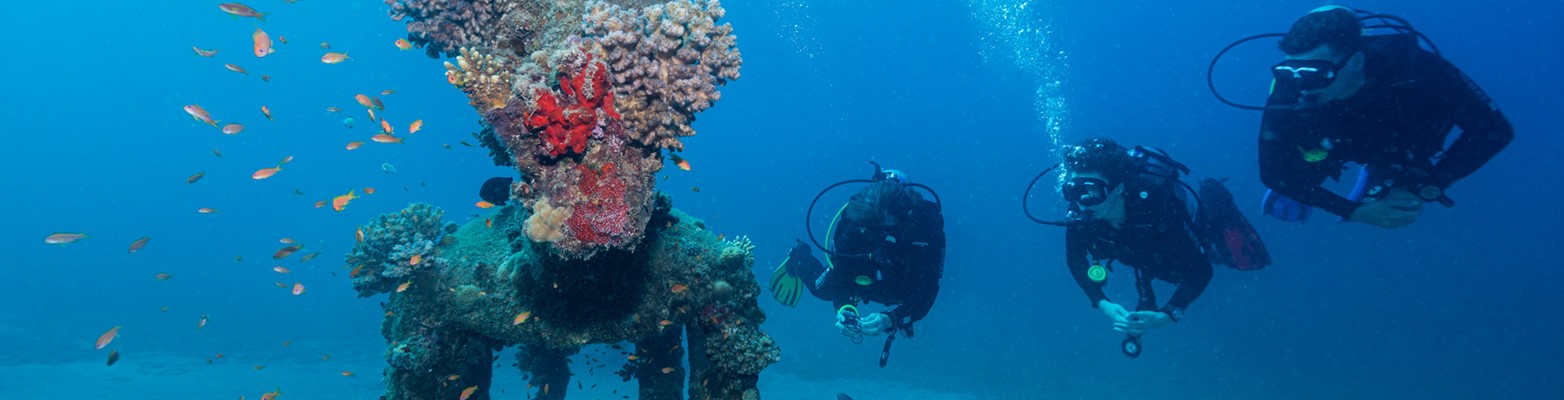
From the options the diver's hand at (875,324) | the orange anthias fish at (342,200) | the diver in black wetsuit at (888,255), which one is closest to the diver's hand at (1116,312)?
the diver in black wetsuit at (888,255)

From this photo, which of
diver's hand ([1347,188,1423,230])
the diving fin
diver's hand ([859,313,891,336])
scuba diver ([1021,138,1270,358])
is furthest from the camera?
the diving fin

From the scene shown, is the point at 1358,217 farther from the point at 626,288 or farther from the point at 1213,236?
the point at 626,288

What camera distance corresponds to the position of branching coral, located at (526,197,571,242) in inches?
125

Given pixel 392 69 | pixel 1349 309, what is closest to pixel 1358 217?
pixel 1349 309

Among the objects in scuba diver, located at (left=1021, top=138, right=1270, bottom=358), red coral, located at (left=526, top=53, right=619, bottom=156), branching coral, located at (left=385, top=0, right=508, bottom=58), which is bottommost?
red coral, located at (left=526, top=53, right=619, bottom=156)

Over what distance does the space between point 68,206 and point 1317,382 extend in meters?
93.7

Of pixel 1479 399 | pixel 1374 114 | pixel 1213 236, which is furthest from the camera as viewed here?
pixel 1479 399

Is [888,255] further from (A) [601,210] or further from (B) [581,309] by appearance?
(A) [601,210]

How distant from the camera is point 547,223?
319cm

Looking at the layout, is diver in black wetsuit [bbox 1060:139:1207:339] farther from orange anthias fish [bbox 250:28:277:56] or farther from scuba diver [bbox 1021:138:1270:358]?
orange anthias fish [bbox 250:28:277:56]

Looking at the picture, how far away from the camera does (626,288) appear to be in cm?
486

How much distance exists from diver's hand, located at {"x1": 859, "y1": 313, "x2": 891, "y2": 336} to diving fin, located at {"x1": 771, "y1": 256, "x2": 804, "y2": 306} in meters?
1.90

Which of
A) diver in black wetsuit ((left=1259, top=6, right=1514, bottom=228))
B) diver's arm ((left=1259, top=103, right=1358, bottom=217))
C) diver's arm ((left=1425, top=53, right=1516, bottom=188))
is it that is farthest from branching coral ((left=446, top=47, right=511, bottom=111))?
diver's arm ((left=1425, top=53, right=1516, bottom=188))

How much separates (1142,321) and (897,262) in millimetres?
3004
